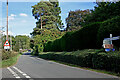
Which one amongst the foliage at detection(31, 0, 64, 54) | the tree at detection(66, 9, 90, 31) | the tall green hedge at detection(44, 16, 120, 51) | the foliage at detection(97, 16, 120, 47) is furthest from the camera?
the foliage at detection(31, 0, 64, 54)

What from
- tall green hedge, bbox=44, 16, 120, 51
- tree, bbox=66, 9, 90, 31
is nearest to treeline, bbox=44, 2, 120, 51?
tall green hedge, bbox=44, 16, 120, 51

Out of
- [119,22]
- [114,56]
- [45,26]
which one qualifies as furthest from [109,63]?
[45,26]

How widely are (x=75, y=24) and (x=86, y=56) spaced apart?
3759 centimetres

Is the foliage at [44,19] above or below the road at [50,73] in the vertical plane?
above

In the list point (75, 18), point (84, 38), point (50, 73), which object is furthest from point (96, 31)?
point (75, 18)

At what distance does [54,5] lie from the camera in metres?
62.7

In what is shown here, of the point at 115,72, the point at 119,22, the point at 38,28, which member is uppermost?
the point at 38,28

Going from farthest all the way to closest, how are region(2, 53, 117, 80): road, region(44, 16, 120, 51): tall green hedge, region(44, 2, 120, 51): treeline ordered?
region(44, 2, 120, 51): treeline → region(44, 16, 120, 51): tall green hedge → region(2, 53, 117, 80): road

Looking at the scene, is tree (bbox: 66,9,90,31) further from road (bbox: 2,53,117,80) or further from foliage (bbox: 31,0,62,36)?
road (bbox: 2,53,117,80)

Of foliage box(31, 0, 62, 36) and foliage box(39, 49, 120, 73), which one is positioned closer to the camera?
foliage box(39, 49, 120, 73)

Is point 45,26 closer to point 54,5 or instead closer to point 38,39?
point 38,39

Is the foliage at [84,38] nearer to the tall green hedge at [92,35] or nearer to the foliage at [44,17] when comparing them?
the tall green hedge at [92,35]

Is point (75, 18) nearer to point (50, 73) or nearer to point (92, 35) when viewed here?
point (92, 35)

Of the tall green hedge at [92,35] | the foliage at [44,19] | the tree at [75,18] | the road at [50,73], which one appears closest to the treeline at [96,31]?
the tall green hedge at [92,35]
